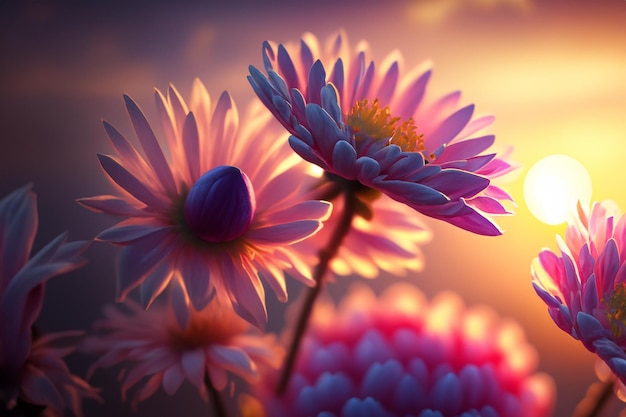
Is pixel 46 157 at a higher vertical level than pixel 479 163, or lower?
lower

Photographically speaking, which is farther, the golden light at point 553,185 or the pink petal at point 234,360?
the golden light at point 553,185

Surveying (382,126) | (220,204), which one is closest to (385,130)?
(382,126)

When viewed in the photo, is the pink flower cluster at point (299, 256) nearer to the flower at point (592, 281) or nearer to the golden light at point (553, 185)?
the flower at point (592, 281)

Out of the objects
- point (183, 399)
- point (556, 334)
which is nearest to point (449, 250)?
point (556, 334)

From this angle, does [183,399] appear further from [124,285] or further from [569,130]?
[569,130]

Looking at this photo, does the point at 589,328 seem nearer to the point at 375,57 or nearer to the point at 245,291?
the point at 245,291

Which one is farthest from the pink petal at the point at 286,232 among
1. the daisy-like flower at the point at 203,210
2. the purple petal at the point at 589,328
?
the purple petal at the point at 589,328
